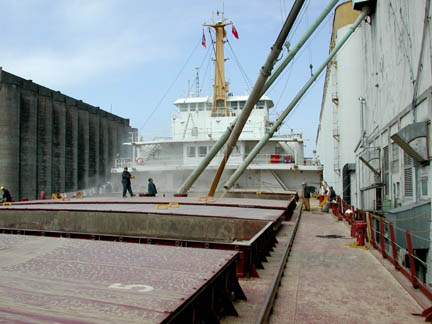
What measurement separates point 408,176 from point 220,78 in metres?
20.9

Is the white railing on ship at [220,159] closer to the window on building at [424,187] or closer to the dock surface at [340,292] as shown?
the dock surface at [340,292]

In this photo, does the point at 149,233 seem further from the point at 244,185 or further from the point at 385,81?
the point at 244,185

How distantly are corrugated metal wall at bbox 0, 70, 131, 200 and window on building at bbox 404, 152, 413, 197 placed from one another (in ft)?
85.6

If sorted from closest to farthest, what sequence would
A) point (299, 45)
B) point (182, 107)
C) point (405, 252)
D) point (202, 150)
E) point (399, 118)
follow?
point (405, 252)
point (399, 118)
point (299, 45)
point (202, 150)
point (182, 107)

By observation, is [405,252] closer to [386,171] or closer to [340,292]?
[340,292]

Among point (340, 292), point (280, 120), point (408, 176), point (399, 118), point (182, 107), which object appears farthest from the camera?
point (182, 107)

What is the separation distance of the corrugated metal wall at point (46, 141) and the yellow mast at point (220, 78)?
14.5m

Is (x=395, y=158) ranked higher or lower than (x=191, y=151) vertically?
lower

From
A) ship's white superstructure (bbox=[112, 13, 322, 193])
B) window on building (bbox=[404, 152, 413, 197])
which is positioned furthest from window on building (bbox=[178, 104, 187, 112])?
window on building (bbox=[404, 152, 413, 197])

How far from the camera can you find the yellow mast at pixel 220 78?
89.9 feet

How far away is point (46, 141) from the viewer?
30.8 m

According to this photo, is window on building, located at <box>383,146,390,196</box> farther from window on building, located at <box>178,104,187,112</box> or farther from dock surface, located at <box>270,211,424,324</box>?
window on building, located at <box>178,104,187,112</box>

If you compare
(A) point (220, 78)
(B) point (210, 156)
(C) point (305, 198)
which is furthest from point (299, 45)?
(A) point (220, 78)

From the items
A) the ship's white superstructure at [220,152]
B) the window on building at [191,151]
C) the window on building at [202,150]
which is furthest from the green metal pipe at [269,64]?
the window on building at [191,151]
